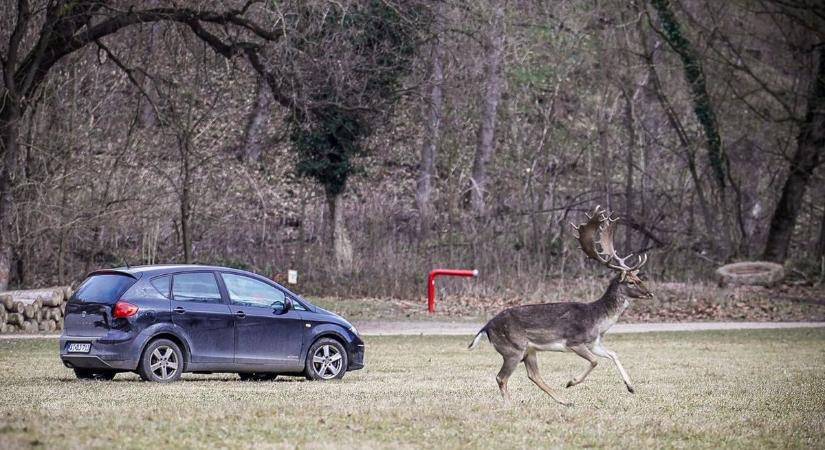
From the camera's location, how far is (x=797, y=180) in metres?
41.7

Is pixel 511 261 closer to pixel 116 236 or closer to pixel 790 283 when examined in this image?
pixel 790 283

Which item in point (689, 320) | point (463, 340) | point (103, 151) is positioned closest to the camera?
point (463, 340)

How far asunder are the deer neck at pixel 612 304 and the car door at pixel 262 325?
4.50 metres

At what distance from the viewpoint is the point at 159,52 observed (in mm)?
35094

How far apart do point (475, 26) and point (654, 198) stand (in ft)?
38.7

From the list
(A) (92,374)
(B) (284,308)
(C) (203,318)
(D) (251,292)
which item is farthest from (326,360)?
(A) (92,374)

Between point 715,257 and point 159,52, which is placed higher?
point 159,52

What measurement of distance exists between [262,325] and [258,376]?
1610 millimetres

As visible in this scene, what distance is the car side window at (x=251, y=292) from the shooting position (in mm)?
17484

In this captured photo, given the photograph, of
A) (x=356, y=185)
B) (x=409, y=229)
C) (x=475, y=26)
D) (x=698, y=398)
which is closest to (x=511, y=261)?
(x=409, y=229)

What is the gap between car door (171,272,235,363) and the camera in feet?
55.5

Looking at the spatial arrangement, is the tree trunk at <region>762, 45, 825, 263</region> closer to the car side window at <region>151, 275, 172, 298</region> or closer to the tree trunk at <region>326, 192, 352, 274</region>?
the tree trunk at <region>326, 192, 352, 274</region>

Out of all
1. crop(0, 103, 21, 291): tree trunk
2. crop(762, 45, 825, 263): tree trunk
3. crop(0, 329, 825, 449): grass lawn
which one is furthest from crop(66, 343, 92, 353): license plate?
crop(762, 45, 825, 263): tree trunk

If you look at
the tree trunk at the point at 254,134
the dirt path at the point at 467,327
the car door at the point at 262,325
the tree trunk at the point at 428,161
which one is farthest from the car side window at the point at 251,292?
the tree trunk at the point at 254,134
